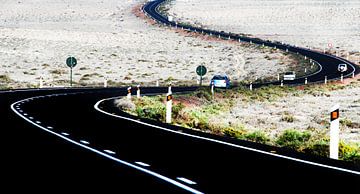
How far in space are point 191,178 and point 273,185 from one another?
1269 mm

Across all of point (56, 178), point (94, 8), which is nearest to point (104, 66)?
point (56, 178)

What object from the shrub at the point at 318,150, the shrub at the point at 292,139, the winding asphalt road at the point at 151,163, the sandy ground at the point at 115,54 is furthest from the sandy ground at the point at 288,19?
the winding asphalt road at the point at 151,163

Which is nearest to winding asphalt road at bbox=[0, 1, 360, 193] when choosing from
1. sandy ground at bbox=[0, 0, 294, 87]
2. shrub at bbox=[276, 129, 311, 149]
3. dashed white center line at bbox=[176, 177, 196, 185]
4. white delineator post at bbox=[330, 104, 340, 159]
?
dashed white center line at bbox=[176, 177, 196, 185]

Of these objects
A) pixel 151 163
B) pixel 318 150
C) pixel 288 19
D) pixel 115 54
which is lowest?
pixel 115 54

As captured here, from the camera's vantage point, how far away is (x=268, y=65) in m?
82.1

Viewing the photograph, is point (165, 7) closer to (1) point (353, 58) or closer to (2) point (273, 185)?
(1) point (353, 58)

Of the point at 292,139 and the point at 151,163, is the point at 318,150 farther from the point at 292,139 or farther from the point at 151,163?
the point at 151,163

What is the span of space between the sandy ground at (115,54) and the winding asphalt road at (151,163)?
43.8 metres

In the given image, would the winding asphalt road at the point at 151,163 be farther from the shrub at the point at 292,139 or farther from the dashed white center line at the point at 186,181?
the shrub at the point at 292,139

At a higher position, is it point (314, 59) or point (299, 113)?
point (299, 113)

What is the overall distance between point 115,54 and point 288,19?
6243 centimetres

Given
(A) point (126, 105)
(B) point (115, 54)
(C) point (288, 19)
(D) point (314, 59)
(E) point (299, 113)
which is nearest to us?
(A) point (126, 105)

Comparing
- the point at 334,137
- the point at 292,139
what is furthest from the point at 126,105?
the point at 334,137

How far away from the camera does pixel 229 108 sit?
38219 mm
